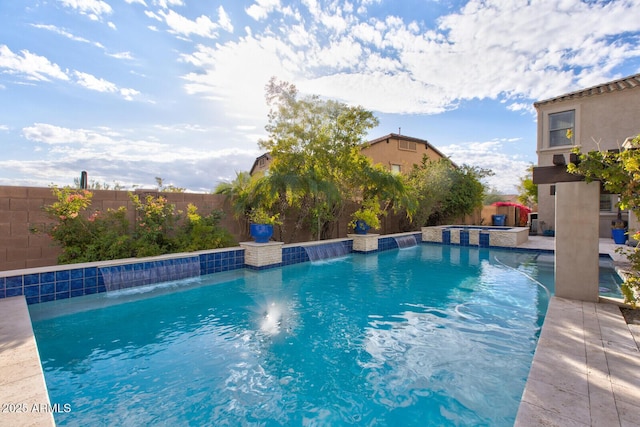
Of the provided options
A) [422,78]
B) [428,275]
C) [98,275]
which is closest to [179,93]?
[98,275]

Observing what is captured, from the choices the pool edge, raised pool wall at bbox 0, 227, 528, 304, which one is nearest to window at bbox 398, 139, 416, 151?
raised pool wall at bbox 0, 227, 528, 304

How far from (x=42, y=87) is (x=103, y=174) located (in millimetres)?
2580

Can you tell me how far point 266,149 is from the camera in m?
11.4

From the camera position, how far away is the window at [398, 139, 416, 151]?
2252cm

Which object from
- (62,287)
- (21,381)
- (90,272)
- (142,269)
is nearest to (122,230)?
(142,269)

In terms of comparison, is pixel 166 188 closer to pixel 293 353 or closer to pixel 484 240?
pixel 293 353

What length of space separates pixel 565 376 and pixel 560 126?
690 inches

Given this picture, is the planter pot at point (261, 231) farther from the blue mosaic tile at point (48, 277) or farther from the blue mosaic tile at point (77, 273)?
the blue mosaic tile at point (48, 277)

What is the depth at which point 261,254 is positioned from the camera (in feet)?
30.8

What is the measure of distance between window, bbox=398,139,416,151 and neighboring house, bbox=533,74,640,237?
26.5ft

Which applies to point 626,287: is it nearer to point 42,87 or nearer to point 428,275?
point 428,275

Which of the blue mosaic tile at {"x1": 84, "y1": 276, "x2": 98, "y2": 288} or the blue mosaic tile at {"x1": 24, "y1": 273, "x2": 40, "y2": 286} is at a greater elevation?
the blue mosaic tile at {"x1": 24, "y1": 273, "x2": 40, "y2": 286}

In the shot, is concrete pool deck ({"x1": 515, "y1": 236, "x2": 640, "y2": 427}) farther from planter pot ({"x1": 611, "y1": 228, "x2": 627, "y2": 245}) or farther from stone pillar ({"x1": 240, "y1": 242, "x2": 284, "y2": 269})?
planter pot ({"x1": 611, "y1": 228, "x2": 627, "y2": 245})

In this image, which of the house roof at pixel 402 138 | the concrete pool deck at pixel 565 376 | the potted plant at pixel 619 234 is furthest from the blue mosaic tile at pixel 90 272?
the potted plant at pixel 619 234
